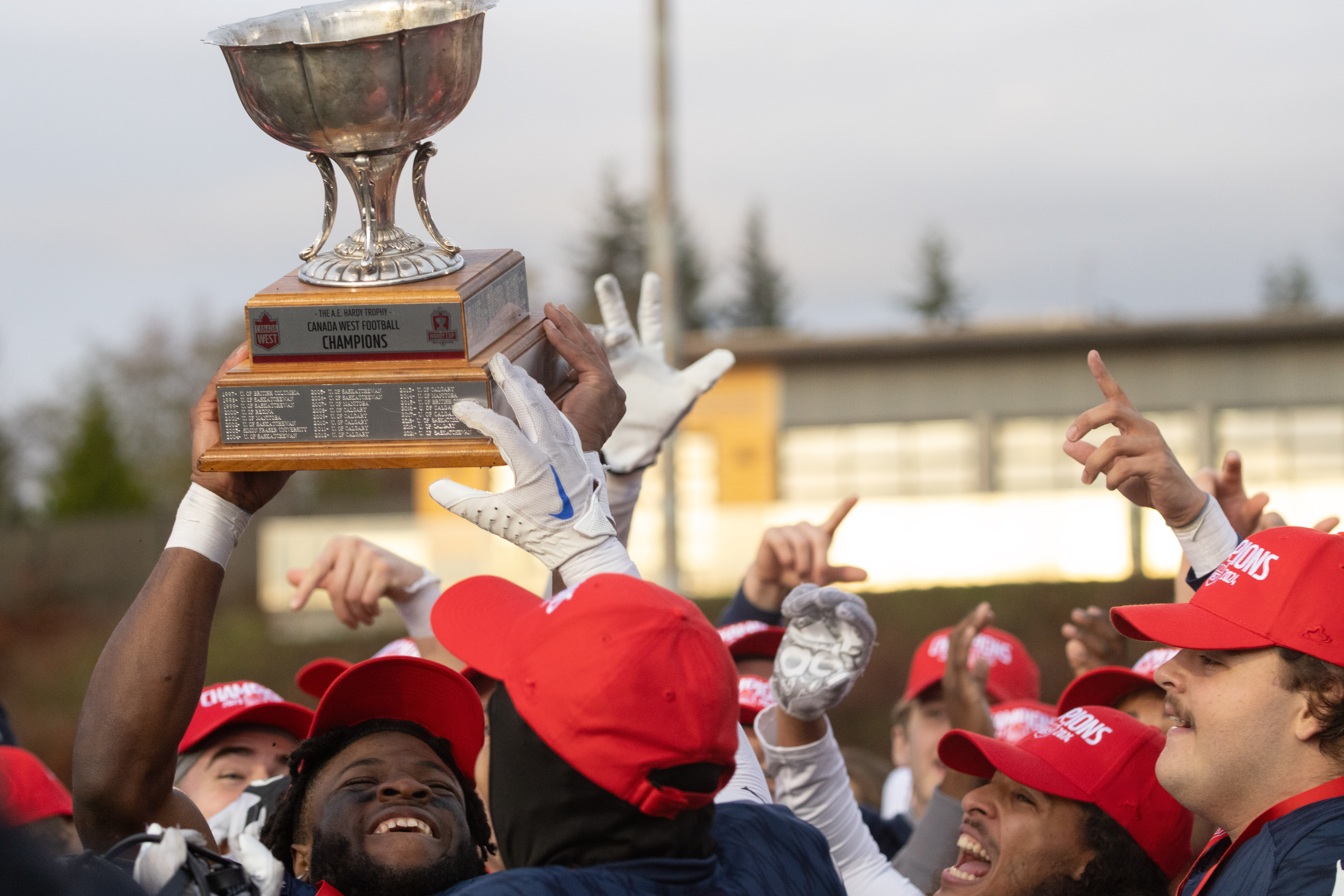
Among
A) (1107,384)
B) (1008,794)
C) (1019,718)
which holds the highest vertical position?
(1107,384)

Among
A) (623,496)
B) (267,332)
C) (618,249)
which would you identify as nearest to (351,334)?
(267,332)

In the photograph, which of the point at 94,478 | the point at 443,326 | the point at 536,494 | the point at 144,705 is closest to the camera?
the point at 144,705

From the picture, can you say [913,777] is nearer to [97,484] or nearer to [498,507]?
[498,507]

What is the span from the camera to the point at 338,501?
32312mm

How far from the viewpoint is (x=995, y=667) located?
438 cm

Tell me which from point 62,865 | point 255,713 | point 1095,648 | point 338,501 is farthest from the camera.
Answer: point 338,501

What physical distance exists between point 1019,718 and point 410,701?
5.88 ft

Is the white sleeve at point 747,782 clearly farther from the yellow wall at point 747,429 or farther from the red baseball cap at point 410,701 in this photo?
the yellow wall at point 747,429

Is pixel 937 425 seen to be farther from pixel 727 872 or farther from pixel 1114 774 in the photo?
pixel 727 872

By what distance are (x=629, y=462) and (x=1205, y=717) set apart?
155 centimetres

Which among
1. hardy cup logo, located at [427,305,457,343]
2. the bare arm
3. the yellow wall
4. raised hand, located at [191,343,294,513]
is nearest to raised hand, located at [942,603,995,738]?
hardy cup logo, located at [427,305,457,343]

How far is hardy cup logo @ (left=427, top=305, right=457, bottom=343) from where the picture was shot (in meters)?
2.68

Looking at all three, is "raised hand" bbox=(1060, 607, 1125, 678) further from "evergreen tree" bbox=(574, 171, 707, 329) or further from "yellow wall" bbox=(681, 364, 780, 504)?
"evergreen tree" bbox=(574, 171, 707, 329)

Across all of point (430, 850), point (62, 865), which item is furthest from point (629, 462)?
point (62, 865)
